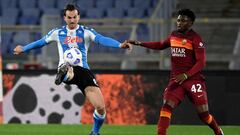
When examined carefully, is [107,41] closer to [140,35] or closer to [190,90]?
[190,90]

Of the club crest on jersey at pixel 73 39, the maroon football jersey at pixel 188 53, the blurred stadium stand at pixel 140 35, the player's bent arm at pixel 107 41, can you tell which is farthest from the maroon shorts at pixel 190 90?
the blurred stadium stand at pixel 140 35

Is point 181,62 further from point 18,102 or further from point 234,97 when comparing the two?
point 18,102

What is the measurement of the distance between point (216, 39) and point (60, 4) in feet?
25.0

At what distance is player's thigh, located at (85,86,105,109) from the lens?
10688mm

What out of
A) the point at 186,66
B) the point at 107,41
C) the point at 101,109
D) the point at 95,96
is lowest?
the point at 101,109

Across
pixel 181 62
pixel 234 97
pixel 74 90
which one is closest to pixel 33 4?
pixel 74 90

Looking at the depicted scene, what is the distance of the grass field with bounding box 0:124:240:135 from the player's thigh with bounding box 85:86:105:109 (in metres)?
1.80

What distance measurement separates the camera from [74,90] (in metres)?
15.4

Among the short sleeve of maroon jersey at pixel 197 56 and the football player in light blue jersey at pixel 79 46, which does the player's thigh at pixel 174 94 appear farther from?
the football player in light blue jersey at pixel 79 46

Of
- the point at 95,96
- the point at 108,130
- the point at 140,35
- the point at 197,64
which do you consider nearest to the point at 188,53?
the point at 197,64

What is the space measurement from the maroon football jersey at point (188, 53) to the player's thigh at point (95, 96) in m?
1.20

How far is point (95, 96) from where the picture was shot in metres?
10.7

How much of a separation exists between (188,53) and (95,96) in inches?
61.4

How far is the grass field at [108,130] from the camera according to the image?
1263 centimetres
